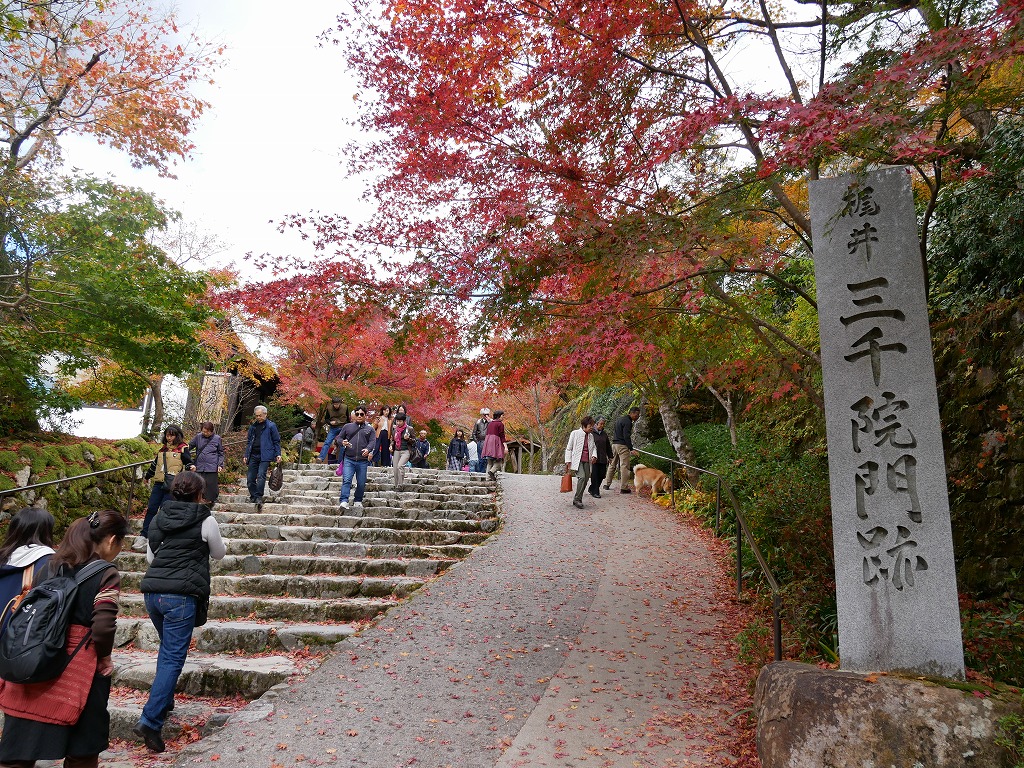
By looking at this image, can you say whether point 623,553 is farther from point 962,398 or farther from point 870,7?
point 870,7

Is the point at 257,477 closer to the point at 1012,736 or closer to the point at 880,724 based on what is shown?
the point at 880,724

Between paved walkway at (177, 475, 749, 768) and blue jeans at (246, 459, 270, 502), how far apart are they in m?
4.01

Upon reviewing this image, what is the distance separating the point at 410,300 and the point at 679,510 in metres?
8.64

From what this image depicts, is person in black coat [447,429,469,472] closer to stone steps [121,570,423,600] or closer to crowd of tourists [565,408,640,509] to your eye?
crowd of tourists [565,408,640,509]

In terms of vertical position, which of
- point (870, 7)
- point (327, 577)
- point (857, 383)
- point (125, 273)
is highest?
point (870, 7)

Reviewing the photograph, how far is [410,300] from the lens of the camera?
6.02 m

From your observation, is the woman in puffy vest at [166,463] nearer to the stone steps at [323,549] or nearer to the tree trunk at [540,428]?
the stone steps at [323,549]

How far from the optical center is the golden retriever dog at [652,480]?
14192mm

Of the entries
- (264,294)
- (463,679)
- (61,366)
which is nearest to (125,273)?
(61,366)

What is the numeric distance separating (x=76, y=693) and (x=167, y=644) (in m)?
1.33

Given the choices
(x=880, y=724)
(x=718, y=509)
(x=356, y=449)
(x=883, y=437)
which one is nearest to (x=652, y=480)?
(x=718, y=509)

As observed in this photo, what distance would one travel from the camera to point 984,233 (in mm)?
6859

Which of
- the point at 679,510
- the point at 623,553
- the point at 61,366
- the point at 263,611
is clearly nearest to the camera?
the point at 263,611

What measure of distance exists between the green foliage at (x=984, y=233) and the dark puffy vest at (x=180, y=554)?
7.68 m
